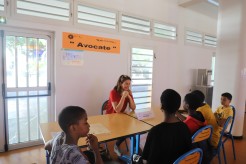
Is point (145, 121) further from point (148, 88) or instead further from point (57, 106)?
point (148, 88)

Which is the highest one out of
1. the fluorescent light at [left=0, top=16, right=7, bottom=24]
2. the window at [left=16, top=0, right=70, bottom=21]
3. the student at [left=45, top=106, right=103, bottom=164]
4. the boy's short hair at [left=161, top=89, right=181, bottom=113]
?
the window at [left=16, top=0, right=70, bottom=21]

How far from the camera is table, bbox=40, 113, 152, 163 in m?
1.64

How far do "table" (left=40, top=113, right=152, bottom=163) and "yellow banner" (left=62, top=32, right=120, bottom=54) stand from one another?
150cm

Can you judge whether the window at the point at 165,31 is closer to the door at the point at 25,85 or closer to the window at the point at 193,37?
the window at the point at 193,37

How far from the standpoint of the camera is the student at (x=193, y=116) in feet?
5.90

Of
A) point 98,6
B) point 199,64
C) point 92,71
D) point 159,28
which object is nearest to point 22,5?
point 98,6

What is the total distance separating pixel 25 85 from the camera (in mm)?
2854

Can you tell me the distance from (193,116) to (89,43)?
7.43 feet

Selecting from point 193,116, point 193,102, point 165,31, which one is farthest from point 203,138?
point 165,31

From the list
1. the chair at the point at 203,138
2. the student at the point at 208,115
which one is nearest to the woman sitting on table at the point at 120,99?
the student at the point at 208,115

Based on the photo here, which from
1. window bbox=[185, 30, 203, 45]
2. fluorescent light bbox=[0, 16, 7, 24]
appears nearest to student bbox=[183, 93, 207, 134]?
fluorescent light bbox=[0, 16, 7, 24]

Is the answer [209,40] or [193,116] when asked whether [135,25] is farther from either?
[209,40]

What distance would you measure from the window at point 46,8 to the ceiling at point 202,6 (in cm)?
295

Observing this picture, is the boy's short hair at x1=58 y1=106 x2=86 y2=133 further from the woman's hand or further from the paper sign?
the woman's hand
